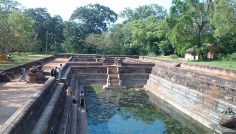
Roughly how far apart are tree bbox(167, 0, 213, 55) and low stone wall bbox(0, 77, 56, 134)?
2114cm

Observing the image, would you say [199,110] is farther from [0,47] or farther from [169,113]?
[0,47]

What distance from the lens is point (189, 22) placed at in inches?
1008

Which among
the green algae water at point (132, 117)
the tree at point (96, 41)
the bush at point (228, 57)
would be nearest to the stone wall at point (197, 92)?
the green algae water at point (132, 117)

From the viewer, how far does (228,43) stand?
A: 27.1 metres

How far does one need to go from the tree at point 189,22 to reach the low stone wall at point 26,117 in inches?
832

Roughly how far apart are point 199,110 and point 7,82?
10.5 metres

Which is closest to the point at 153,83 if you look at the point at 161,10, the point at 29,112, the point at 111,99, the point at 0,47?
the point at 111,99

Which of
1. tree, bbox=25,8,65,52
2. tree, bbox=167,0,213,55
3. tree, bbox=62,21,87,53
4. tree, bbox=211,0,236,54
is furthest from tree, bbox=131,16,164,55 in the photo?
tree, bbox=25,8,65,52

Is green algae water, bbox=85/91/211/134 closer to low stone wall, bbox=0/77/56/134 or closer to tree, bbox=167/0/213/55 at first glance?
low stone wall, bbox=0/77/56/134

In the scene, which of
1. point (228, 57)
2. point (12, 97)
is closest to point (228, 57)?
point (228, 57)

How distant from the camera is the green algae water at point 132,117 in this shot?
11.5 meters

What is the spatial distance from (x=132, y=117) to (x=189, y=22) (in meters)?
16.0

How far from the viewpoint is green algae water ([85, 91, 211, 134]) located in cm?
1152

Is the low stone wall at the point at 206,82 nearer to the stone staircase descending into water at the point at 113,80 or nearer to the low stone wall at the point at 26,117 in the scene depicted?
the stone staircase descending into water at the point at 113,80
